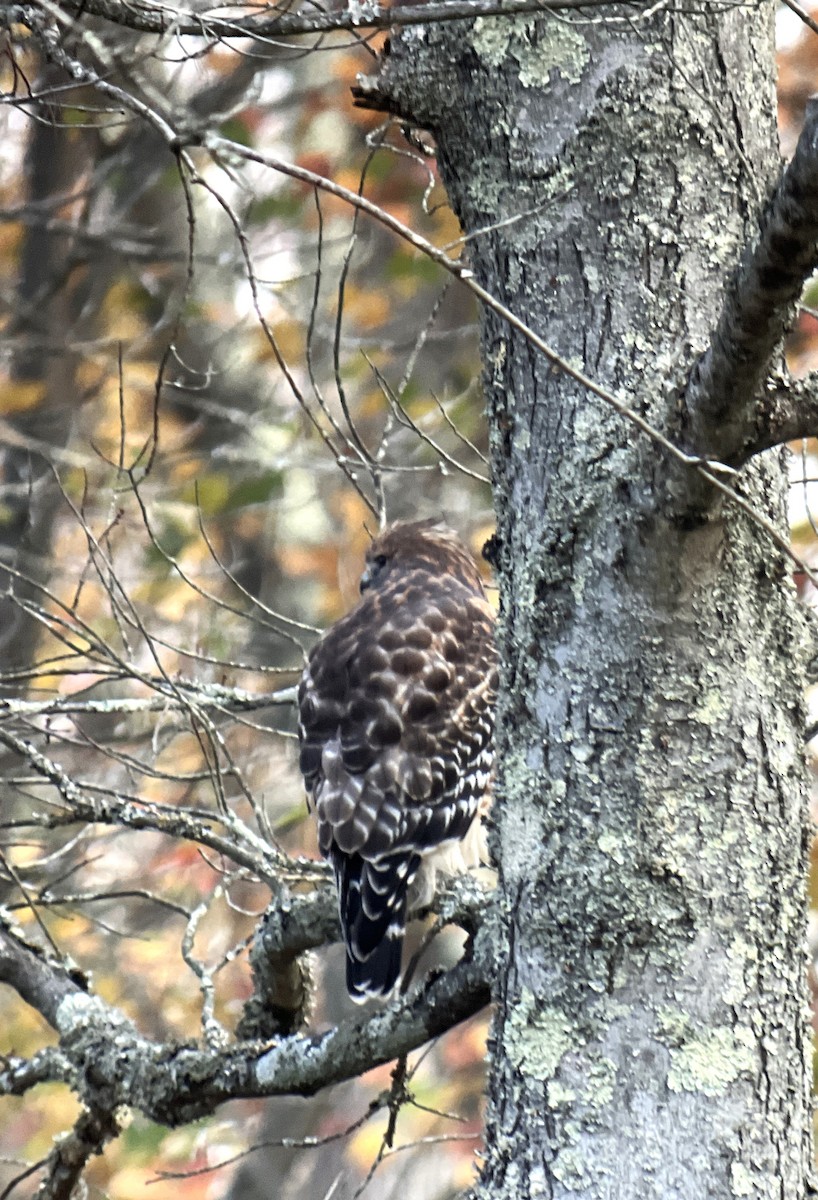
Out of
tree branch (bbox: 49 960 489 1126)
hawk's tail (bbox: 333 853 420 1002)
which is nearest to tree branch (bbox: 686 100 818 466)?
tree branch (bbox: 49 960 489 1126)

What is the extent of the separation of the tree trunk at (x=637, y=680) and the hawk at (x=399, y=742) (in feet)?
4.94

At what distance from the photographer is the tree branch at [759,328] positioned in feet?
5.26

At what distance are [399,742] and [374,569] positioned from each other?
1008 mm

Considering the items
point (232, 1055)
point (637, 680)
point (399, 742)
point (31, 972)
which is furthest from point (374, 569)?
point (637, 680)

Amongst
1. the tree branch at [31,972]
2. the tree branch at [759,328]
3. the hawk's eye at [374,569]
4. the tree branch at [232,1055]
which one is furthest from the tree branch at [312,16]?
the hawk's eye at [374,569]

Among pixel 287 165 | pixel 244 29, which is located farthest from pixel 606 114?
pixel 287 165

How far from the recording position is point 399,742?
4082 mm

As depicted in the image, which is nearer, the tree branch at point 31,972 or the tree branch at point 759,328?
the tree branch at point 759,328

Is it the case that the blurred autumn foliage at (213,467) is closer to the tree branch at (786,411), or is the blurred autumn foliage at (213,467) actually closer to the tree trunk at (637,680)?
the tree trunk at (637,680)

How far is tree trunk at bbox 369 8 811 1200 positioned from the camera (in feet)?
6.79

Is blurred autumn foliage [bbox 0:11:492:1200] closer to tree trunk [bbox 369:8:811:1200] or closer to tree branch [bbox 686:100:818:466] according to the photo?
tree trunk [bbox 369:8:811:1200]

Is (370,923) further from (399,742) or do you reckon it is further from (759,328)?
(759,328)

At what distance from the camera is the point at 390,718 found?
4078 millimetres

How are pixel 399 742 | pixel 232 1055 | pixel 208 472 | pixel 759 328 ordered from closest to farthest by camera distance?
pixel 759 328
pixel 232 1055
pixel 399 742
pixel 208 472
